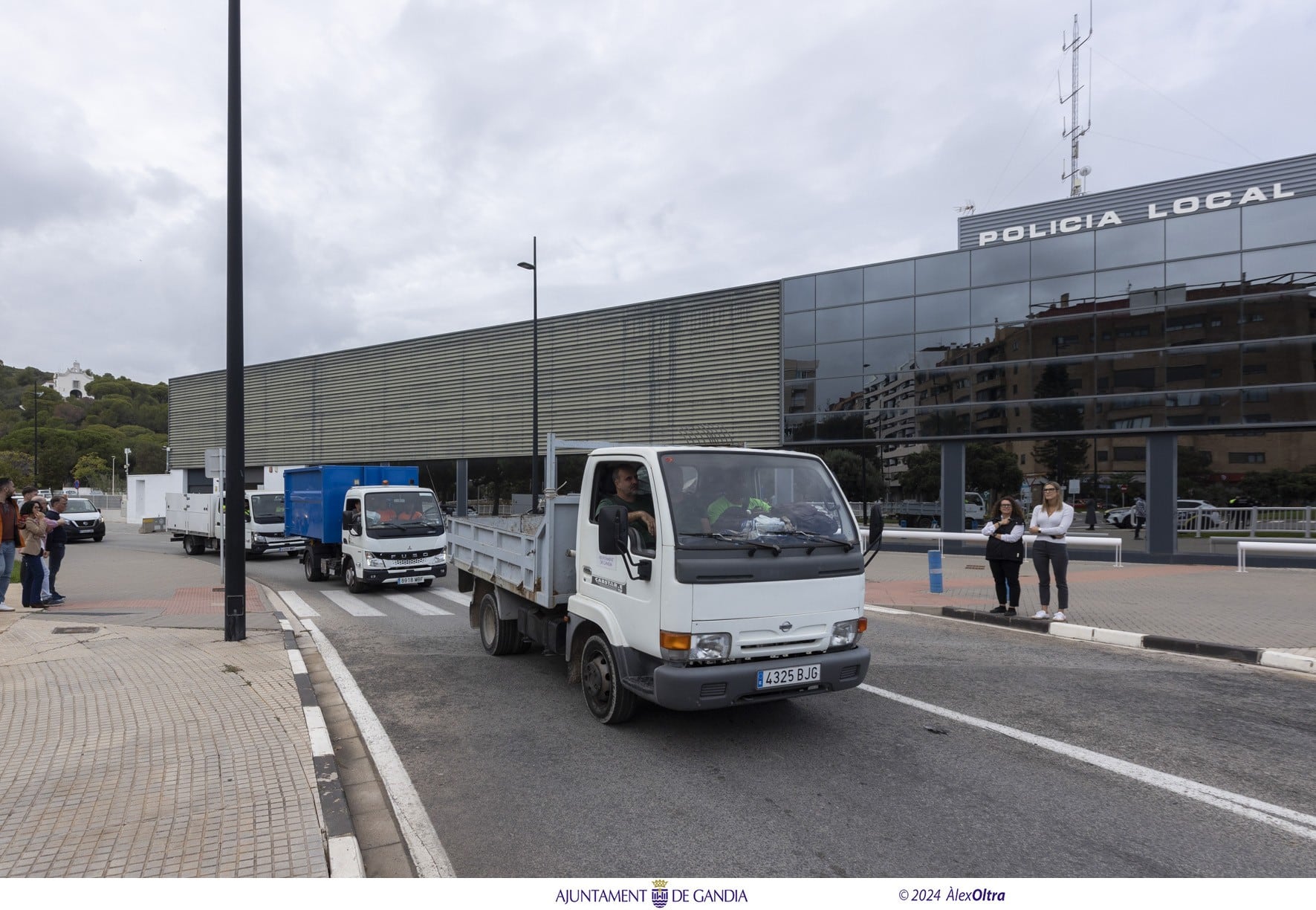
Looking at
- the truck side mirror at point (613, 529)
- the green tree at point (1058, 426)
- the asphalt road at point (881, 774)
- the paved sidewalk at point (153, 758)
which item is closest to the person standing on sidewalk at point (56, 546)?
the paved sidewalk at point (153, 758)

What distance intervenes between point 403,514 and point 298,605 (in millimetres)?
2329

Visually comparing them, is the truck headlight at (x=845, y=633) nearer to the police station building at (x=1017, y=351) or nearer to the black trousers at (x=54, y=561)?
the black trousers at (x=54, y=561)

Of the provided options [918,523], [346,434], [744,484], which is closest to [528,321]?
[346,434]

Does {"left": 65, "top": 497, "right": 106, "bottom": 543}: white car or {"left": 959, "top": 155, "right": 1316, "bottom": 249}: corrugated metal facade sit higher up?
{"left": 959, "top": 155, "right": 1316, "bottom": 249}: corrugated metal facade

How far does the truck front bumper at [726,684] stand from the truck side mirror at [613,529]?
0.84 metres

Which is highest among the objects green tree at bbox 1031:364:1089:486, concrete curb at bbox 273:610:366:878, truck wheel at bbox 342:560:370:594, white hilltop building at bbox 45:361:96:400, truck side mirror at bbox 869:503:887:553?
white hilltop building at bbox 45:361:96:400

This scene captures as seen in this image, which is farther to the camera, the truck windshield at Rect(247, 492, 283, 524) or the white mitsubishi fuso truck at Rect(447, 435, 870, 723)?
the truck windshield at Rect(247, 492, 283, 524)

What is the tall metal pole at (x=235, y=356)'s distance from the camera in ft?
26.7

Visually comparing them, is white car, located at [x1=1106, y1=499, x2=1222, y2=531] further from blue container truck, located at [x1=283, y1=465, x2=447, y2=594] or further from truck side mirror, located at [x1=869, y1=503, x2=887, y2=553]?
blue container truck, located at [x1=283, y1=465, x2=447, y2=594]

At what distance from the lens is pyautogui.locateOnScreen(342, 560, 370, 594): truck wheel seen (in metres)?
13.3

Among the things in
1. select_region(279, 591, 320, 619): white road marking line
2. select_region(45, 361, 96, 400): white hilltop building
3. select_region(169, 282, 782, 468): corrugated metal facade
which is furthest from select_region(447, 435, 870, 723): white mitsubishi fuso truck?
select_region(45, 361, 96, 400): white hilltop building

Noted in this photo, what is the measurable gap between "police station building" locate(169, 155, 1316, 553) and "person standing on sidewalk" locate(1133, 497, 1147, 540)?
20 cm

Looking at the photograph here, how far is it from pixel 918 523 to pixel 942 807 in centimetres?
1859
